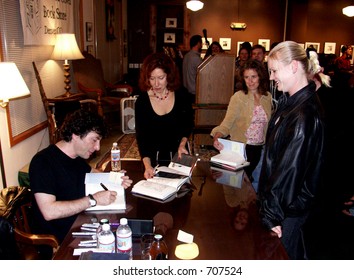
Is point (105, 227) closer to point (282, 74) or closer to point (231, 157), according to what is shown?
point (282, 74)

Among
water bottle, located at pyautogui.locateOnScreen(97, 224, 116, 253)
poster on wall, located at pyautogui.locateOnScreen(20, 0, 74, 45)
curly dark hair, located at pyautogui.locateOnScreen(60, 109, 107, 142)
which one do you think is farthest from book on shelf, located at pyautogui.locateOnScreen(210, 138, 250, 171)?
poster on wall, located at pyautogui.locateOnScreen(20, 0, 74, 45)

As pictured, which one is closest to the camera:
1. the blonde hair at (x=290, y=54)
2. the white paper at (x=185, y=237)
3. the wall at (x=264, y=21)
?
the white paper at (x=185, y=237)

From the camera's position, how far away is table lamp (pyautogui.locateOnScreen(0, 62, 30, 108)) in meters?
A: 2.54

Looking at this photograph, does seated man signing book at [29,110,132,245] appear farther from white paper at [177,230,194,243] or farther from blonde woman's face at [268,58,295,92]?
blonde woman's face at [268,58,295,92]

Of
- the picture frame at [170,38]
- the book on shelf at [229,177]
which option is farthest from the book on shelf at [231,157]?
the picture frame at [170,38]

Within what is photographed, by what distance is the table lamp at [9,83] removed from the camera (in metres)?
2.54

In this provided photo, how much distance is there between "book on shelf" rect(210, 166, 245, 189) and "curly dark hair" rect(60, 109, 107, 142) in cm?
76

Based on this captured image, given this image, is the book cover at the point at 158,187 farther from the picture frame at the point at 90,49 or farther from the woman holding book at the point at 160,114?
the picture frame at the point at 90,49

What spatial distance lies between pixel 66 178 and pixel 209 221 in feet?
2.48

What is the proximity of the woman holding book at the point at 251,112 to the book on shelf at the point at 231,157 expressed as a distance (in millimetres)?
270

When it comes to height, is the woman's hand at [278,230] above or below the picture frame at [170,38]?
below

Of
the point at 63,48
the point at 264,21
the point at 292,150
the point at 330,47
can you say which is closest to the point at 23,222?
the point at 292,150

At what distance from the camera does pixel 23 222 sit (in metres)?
1.98

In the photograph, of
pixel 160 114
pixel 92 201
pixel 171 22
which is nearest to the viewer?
pixel 92 201
